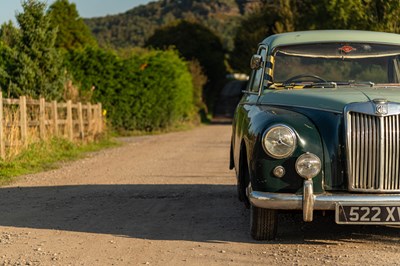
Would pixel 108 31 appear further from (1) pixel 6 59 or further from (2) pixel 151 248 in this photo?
(2) pixel 151 248

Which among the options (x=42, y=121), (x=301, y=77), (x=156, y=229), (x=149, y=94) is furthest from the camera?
(x=149, y=94)

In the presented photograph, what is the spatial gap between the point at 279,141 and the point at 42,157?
9814 mm

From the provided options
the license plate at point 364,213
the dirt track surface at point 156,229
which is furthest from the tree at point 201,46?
the license plate at point 364,213

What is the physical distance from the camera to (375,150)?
584 cm

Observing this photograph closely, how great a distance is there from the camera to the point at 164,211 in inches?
320

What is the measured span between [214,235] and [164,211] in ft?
5.05

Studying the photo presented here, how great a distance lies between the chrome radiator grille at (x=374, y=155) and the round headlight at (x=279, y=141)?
0.47m

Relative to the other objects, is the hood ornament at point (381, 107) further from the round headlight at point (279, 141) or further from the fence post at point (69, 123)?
the fence post at point (69, 123)

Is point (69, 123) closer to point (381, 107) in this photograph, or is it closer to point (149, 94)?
point (149, 94)

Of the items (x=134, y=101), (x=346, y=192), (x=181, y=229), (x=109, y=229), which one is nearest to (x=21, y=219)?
(x=109, y=229)

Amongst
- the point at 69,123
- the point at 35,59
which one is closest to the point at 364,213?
the point at 69,123

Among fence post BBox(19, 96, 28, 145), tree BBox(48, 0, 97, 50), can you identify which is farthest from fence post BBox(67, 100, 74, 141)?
tree BBox(48, 0, 97, 50)

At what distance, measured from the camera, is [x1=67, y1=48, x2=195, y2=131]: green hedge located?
89.1 ft

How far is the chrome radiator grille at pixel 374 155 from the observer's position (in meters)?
5.84
